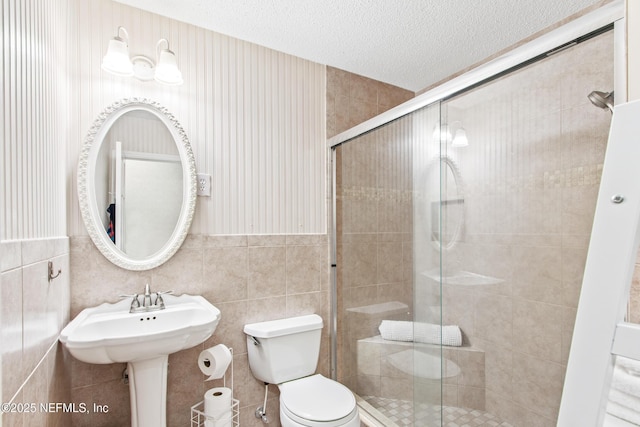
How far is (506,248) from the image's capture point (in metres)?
1.25

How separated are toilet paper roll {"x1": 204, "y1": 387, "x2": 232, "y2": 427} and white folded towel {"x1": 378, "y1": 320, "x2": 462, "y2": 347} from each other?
86 cm

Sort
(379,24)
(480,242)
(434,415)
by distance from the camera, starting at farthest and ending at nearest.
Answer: (379,24) < (434,415) < (480,242)

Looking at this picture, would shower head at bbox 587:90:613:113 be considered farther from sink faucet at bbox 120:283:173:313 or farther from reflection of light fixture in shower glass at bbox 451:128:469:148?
sink faucet at bbox 120:283:173:313

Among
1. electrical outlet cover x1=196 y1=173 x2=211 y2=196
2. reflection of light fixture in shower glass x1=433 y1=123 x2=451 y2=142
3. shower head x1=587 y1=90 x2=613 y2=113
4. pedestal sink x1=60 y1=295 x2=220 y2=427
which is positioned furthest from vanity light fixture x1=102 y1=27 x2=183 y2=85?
shower head x1=587 y1=90 x2=613 y2=113

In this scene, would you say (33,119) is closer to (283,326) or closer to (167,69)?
(167,69)

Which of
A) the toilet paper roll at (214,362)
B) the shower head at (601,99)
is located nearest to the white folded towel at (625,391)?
the shower head at (601,99)

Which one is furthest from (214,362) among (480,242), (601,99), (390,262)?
(601,99)

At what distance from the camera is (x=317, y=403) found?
1.55m

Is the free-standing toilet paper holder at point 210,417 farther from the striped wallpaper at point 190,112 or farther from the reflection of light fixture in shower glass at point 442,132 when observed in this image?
the reflection of light fixture in shower glass at point 442,132

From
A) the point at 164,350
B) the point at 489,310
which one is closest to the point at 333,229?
the point at 489,310

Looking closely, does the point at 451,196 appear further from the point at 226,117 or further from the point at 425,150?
the point at 226,117

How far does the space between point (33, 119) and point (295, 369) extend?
1599 millimetres

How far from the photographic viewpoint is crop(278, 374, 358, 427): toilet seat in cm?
144

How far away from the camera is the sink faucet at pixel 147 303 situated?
1526 millimetres
